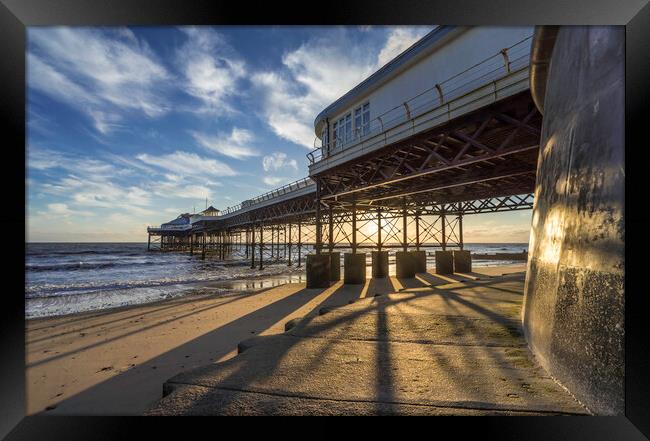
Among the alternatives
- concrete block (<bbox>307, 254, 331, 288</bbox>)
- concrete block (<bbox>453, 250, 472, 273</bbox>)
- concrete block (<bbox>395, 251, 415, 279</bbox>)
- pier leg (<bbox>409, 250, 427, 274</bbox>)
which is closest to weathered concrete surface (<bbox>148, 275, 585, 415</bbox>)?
concrete block (<bbox>307, 254, 331, 288</bbox>)

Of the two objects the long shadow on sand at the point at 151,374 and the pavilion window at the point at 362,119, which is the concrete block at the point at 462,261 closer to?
the pavilion window at the point at 362,119

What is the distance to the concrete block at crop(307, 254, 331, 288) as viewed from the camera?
595 inches

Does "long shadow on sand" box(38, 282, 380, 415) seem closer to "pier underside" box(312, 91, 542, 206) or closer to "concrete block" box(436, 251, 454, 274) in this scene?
"pier underside" box(312, 91, 542, 206)

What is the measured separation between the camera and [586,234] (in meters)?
2.81

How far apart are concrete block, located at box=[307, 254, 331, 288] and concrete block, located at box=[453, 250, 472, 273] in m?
10.7

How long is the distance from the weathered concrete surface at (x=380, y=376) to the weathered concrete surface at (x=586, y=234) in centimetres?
33

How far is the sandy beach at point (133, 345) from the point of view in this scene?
4879 millimetres

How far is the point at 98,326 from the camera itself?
31.8ft

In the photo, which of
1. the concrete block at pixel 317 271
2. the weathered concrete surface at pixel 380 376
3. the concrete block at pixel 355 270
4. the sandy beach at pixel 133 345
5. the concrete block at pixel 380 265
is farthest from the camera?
the concrete block at pixel 380 265

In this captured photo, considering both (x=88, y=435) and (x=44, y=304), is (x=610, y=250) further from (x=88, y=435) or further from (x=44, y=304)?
(x=44, y=304)

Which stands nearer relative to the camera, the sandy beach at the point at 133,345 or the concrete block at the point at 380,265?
the sandy beach at the point at 133,345

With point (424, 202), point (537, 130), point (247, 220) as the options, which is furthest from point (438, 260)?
point (247, 220)

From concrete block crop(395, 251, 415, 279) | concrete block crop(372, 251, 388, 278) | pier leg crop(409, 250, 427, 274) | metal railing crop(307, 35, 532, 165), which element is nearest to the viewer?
metal railing crop(307, 35, 532, 165)
